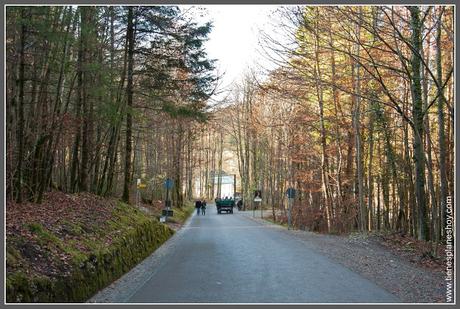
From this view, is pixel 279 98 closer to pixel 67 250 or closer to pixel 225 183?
pixel 67 250

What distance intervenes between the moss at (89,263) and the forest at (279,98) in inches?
70.4

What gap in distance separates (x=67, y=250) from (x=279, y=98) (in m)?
14.9

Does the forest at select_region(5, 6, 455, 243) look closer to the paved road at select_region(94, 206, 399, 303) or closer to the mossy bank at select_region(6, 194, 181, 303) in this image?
the mossy bank at select_region(6, 194, 181, 303)

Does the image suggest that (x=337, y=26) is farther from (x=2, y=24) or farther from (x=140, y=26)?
(x=2, y=24)

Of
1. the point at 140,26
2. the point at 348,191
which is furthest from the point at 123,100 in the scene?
the point at 348,191

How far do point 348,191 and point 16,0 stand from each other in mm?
20407

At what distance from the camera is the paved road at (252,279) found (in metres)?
7.77

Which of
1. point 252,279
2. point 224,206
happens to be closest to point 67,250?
point 252,279

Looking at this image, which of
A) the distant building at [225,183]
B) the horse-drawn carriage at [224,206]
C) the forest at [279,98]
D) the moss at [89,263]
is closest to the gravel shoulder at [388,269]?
the forest at [279,98]

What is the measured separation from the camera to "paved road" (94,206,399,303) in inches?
306

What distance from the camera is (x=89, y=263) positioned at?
28.2ft

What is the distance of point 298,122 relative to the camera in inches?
985

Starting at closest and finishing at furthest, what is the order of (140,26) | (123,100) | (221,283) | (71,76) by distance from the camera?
1. (221,283)
2. (71,76)
3. (123,100)
4. (140,26)

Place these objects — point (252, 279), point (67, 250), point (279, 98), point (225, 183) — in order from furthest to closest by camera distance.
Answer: point (225, 183) < point (279, 98) < point (252, 279) < point (67, 250)
